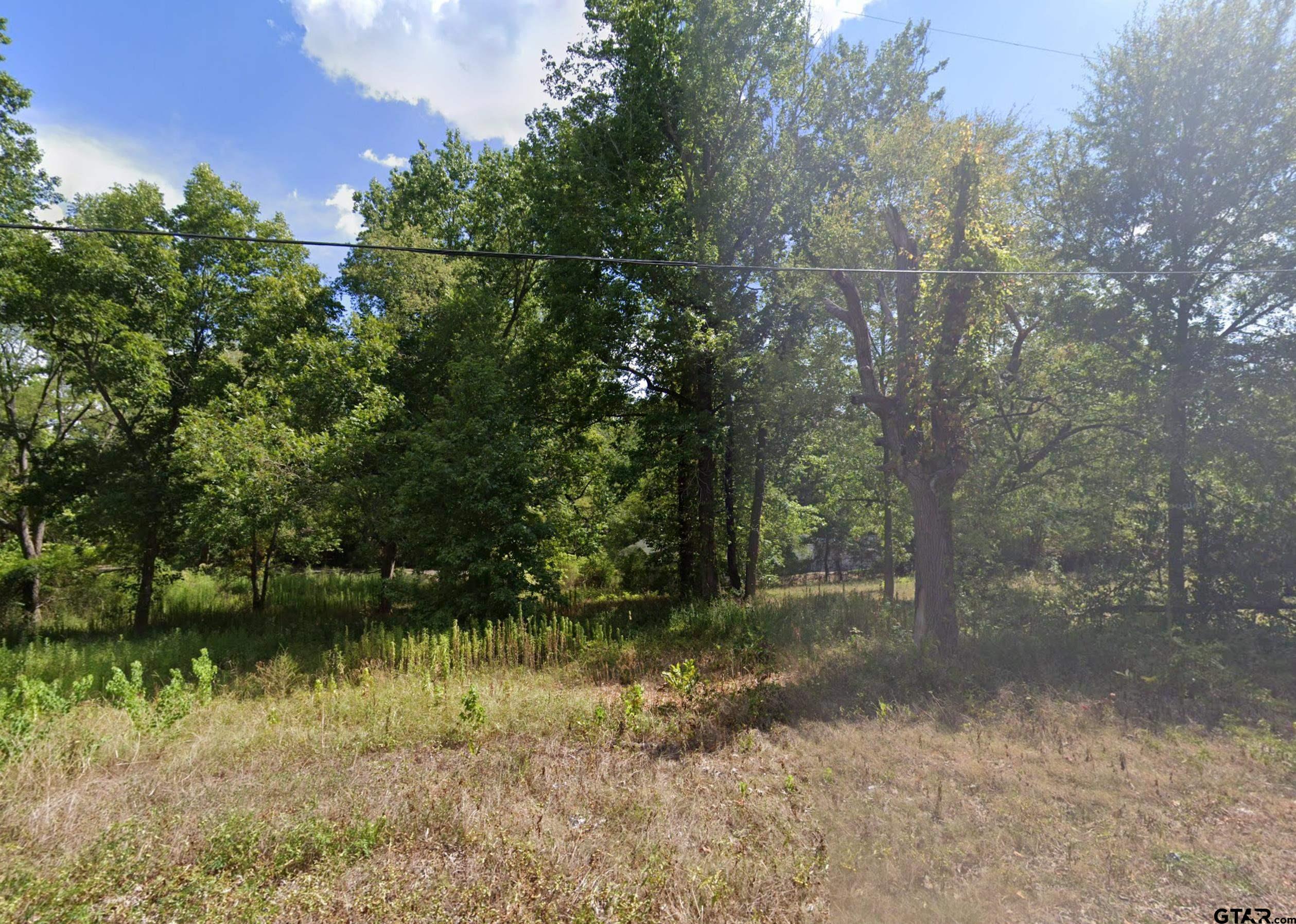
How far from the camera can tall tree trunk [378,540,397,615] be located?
14055 millimetres

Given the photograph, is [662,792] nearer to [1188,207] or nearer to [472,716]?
[472,716]

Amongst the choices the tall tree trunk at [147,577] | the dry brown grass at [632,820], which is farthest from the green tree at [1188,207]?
the tall tree trunk at [147,577]

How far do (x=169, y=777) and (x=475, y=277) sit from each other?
15.5 m

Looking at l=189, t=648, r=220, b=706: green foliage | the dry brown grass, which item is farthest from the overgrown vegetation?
l=189, t=648, r=220, b=706: green foliage

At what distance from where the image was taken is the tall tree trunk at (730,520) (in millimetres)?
13539

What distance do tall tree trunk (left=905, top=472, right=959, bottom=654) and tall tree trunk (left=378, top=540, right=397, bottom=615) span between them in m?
12.0

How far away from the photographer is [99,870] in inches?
119

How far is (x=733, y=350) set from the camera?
1232cm

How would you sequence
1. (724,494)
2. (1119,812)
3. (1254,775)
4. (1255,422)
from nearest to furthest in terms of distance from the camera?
1. (1119,812)
2. (1254,775)
3. (1255,422)
4. (724,494)

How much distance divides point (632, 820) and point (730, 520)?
11389 mm

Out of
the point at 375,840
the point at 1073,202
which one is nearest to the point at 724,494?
the point at 1073,202

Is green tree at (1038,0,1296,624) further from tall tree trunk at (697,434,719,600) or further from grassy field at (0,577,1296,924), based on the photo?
tall tree trunk at (697,434,719,600)

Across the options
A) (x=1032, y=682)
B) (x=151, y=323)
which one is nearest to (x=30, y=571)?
(x=151, y=323)

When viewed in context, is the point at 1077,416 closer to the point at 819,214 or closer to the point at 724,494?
the point at 819,214
